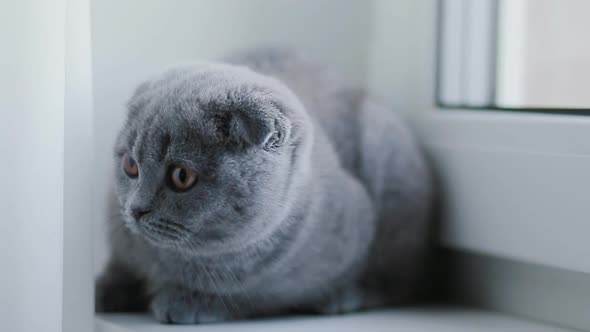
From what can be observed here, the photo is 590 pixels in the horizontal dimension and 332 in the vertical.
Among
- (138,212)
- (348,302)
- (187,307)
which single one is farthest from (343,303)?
(138,212)

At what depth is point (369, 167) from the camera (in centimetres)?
113

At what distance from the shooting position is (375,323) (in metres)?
0.97

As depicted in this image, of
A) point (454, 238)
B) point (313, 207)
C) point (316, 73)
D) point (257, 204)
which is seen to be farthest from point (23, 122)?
point (454, 238)

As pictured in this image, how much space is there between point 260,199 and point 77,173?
8.7 inches

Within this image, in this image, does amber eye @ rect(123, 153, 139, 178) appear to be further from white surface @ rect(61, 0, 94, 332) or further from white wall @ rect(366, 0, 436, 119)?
white wall @ rect(366, 0, 436, 119)

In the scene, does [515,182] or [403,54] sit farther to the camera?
[403,54]

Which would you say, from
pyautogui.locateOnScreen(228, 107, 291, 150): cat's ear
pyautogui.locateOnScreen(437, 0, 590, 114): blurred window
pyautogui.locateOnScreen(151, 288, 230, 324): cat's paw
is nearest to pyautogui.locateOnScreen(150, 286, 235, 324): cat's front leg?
pyautogui.locateOnScreen(151, 288, 230, 324): cat's paw

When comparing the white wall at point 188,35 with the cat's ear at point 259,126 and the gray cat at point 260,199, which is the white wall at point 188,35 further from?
the cat's ear at point 259,126

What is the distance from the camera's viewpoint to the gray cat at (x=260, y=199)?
32.4 inches

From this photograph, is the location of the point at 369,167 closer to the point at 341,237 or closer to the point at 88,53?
the point at 341,237

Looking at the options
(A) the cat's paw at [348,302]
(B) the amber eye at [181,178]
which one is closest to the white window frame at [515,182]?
(A) the cat's paw at [348,302]

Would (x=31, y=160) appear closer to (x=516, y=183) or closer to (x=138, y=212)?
(x=138, y=212)

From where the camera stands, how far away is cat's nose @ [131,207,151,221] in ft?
2.75

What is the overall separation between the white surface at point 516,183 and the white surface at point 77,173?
22.7 inches
